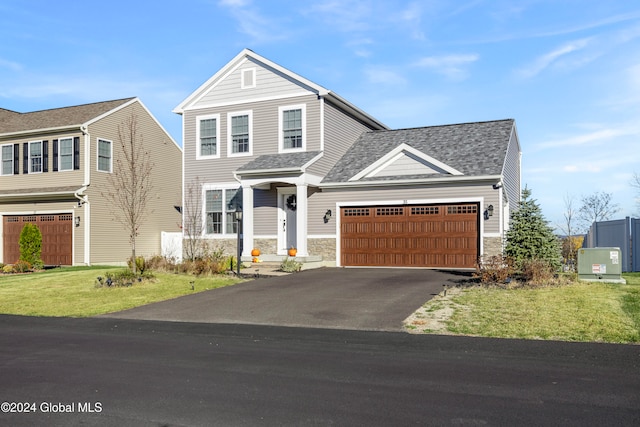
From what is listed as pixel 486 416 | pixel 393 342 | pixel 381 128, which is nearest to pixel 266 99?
pixel 381 128

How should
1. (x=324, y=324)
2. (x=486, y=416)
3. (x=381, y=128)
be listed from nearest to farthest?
(x=486, y=416), (x=324, y=324), (x=381, y=128)

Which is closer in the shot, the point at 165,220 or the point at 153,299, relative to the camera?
the point at 153,299

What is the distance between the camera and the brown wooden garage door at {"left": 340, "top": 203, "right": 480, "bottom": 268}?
66.9 feet

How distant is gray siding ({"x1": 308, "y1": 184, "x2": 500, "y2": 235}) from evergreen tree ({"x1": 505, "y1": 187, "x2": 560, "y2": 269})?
10.6 ft

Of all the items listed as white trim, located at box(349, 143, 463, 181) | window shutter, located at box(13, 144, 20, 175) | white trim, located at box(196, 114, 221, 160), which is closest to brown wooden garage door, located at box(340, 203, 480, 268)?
white trim, located at box(349, 143, 463, 181)

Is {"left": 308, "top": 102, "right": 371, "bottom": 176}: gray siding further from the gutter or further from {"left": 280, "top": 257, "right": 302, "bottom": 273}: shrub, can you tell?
{"left": 280, "top": 257, "right": 302, "bottom": 273}: shrub

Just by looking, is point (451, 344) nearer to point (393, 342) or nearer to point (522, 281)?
point (393, 342)

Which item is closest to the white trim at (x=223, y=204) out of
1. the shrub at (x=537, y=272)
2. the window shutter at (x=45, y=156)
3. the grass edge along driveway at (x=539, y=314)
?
the window shutter at (x=45, y=156)

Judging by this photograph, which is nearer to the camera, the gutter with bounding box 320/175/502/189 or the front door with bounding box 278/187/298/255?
the gutter with bounding box 320/175/502/189

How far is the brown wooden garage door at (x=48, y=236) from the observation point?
26.6 meters

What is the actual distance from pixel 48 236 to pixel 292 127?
13.3 meters

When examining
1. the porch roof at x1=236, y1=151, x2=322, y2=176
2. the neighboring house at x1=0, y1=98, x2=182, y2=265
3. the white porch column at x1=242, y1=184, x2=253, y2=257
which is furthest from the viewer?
the neighboring house at x1=0, y1=98, x2=182, y2=265

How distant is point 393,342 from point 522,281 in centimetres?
740

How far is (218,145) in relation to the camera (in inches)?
989
